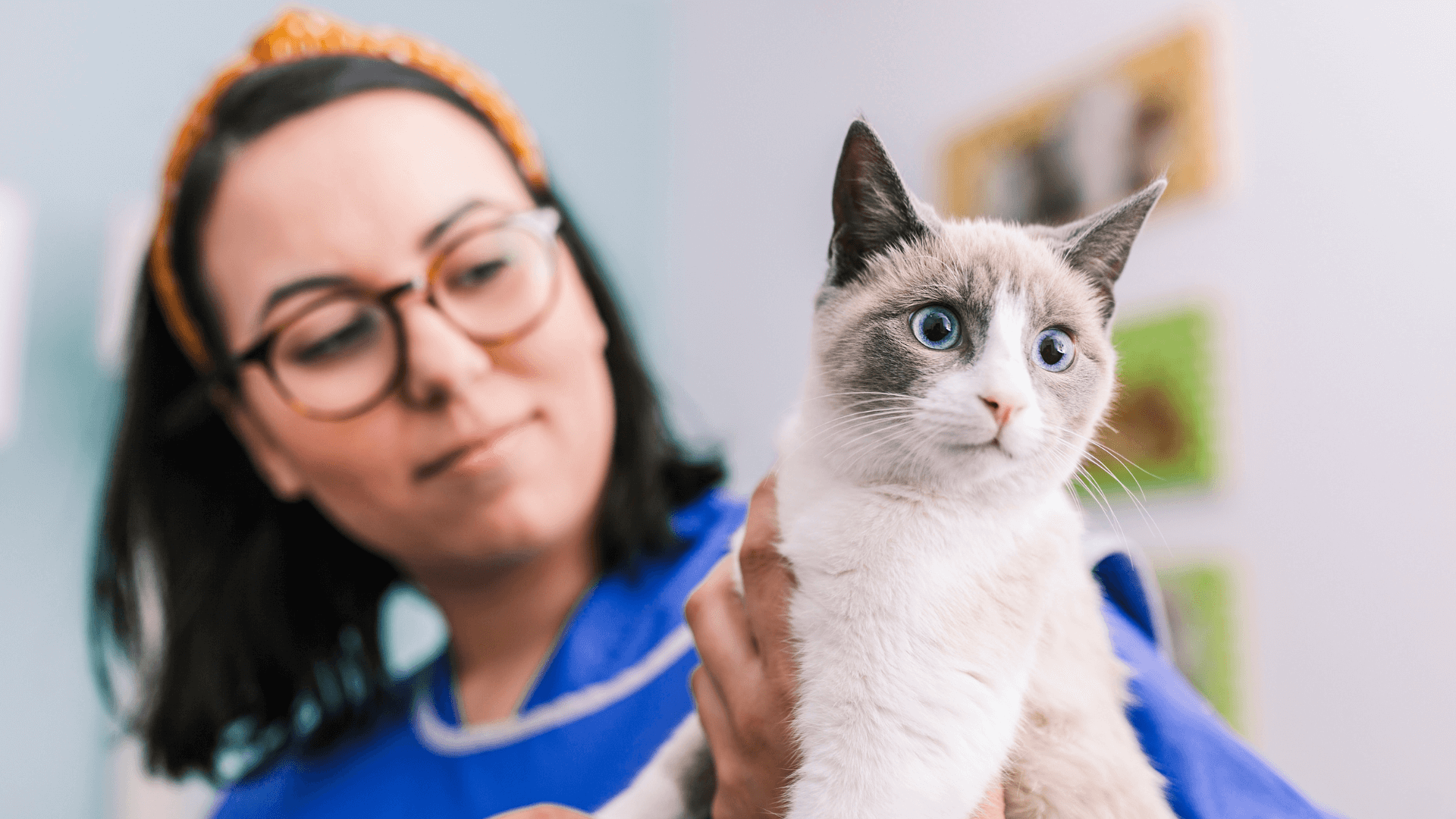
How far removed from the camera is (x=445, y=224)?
98cm

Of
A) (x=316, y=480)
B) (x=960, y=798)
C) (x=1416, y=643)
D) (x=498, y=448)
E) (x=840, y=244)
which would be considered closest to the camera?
(x=960, y=798)

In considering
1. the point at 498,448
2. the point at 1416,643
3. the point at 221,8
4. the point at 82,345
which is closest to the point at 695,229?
the point at 221,8

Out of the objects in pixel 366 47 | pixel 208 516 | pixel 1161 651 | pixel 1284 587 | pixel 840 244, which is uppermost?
pixel 366 47

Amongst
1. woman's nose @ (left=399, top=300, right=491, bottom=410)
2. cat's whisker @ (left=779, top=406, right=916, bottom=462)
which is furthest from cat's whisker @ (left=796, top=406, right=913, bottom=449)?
woman's nose @ (left=399, top=300, right=491, bottom=410)

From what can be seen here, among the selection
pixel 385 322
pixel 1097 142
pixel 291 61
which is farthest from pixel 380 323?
pixel 1097 142

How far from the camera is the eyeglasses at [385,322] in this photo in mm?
960

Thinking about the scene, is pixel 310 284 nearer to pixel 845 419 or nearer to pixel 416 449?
pixel 416 449

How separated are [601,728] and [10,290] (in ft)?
5.30

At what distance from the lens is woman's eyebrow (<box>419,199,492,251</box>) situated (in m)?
0.97

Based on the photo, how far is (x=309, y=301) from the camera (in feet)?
3.18

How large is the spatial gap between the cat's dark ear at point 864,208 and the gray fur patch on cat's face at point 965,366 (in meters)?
0.01

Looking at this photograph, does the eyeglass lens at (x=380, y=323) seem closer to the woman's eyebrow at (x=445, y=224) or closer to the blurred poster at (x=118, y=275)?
the woman's eyebrow at (x=445, y=224)

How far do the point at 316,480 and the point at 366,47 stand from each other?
60 cm

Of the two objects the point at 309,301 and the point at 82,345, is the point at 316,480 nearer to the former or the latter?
the point at 309,301
